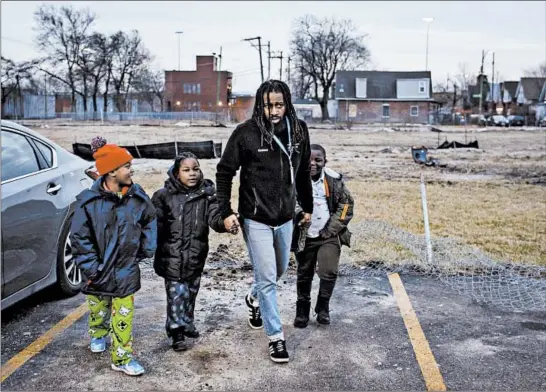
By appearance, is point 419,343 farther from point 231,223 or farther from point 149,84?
point 149,84

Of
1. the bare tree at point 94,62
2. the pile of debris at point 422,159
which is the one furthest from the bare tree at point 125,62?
the pile of debris at point 422,159

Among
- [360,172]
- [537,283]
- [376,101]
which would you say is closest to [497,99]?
[376,101]

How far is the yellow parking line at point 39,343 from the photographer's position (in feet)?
13.2

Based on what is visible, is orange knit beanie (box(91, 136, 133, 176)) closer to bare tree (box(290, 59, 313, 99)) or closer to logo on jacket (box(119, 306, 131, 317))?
logo on jacket (box(119, 306, 131, 317))

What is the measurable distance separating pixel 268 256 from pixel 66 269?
2.07 m

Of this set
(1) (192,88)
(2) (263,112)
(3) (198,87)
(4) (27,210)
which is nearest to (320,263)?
(2) (263,112)

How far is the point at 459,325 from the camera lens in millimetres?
4910

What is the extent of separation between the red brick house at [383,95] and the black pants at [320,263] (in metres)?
70.7

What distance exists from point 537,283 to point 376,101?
70879 millimetres

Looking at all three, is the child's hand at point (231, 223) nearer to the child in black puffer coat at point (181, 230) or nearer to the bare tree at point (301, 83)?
the child in black puffer coat at point (181, 230)

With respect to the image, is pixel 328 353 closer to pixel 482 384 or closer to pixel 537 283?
pixel 482 384

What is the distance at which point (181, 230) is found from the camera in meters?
4.31

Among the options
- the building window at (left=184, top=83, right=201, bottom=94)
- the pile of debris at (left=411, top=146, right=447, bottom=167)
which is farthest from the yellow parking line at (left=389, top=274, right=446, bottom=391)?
the building window at (left=184, top=83, right=201, bottom=94)

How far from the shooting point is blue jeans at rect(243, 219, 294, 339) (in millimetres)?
4078
